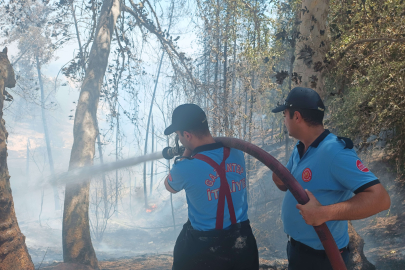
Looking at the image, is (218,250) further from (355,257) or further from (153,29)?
(153,29)

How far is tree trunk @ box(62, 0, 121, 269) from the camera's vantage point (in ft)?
20.5

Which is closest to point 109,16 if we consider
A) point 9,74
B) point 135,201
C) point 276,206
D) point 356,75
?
point 9,74

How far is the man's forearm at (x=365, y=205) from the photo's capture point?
1571 millimetres

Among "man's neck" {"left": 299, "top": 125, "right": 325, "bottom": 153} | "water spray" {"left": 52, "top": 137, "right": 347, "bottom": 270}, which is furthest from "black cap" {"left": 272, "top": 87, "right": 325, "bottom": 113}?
"water spray" {"left": 52, "top": 137, "right": 347, "bottom": 270}

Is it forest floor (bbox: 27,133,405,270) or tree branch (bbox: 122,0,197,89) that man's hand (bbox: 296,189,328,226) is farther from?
tree branch (bbox: 122,0,197,89)

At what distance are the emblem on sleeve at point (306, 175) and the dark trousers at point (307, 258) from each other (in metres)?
0.52

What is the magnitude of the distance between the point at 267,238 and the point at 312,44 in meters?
13.1

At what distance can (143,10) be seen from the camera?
8531 millimetres

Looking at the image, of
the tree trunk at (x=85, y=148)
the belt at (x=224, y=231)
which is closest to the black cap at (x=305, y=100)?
the belt at (x=224, y=231)

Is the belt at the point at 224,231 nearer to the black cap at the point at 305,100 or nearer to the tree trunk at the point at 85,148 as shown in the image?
the black cap at the point at 305,100

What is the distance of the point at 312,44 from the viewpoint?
4699mm

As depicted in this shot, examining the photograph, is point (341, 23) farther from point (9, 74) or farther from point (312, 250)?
point (9, 74)

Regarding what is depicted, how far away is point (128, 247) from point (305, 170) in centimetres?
1984

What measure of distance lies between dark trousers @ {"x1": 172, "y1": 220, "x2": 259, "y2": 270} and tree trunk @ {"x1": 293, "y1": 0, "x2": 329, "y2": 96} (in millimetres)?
3308
